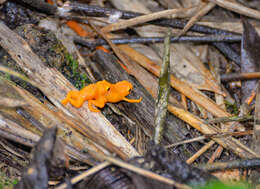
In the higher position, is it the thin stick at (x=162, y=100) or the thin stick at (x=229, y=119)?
the thin stick at (x=162, y=100)

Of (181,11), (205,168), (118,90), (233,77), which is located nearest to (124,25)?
(181,11)

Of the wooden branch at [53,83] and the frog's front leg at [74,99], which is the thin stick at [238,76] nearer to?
the wooden branch at [53,83]

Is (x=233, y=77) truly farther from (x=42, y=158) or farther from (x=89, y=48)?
(x=42, y=158)

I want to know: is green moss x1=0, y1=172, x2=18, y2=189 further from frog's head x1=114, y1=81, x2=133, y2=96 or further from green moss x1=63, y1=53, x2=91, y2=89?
frog's head x1=114, y1=81, x2=133, y2=96

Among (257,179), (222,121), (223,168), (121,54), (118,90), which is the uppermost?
(121,54)

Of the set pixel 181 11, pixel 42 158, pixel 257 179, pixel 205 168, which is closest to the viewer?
pixel 42 158

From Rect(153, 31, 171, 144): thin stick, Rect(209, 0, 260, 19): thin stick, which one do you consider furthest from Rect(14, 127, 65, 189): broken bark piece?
Rect(209, 0, 260, 19): thin stick

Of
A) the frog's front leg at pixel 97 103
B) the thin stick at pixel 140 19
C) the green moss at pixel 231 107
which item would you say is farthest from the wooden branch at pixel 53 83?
the green moss at pixel 231 107
